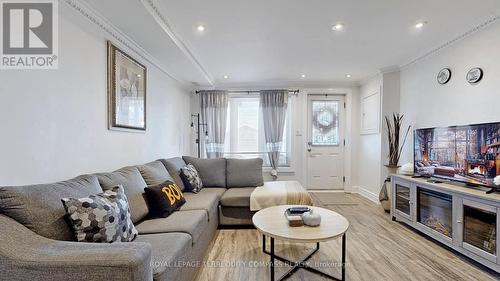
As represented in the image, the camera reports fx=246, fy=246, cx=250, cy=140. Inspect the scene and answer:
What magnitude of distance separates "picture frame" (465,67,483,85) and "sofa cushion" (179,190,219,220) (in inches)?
124

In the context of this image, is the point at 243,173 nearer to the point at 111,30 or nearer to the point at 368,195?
the point at 111,30

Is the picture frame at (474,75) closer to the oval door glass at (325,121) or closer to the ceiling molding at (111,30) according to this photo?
the oval door glass at (325,121)

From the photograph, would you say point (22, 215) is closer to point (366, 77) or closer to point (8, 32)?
point (8, 32)

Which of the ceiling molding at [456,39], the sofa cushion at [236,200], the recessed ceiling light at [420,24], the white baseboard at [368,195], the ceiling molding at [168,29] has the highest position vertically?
the recessed ceiling light at [420,24]

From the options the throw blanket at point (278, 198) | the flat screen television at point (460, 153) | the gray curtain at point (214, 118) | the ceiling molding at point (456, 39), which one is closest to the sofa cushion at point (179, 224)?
the throw blanket at point (278, 198)

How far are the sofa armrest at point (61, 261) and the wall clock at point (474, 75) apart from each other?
3448 mm

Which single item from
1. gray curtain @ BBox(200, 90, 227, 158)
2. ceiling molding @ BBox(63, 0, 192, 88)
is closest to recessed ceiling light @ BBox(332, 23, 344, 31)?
ceiling molding @ BBox(63, 0, 192, 88)

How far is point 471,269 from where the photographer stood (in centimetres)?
217

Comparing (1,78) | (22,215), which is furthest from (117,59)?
(22,215)

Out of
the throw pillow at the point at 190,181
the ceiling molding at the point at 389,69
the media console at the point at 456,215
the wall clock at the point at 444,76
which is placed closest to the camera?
the media console at the point at 456,215

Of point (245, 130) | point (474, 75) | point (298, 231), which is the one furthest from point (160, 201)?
point (474, 75)

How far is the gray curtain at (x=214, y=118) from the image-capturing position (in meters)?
5.08

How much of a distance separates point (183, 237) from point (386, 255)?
2005 mm

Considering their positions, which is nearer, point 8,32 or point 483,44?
point 8,32
